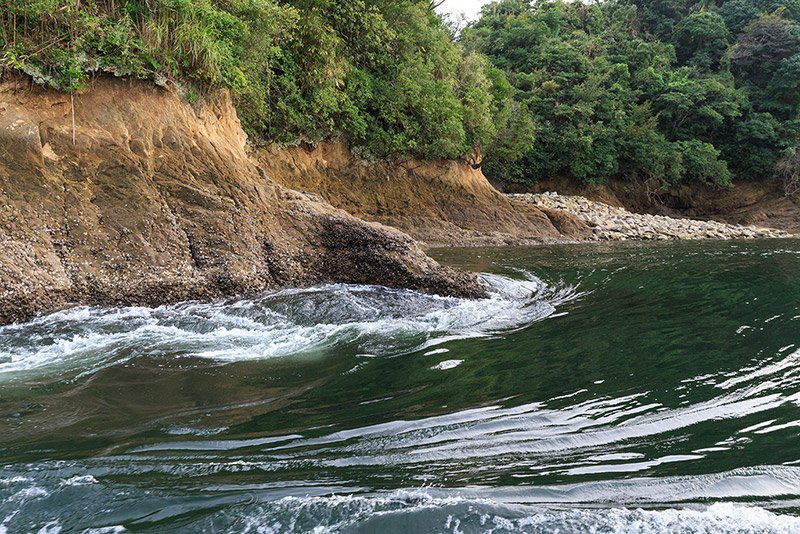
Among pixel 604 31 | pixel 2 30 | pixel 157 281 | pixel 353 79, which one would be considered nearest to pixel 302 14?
pixel 353 79

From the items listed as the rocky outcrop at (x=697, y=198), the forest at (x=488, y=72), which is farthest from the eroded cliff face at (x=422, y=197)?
the rocky outcrop at (x=697, y=198)

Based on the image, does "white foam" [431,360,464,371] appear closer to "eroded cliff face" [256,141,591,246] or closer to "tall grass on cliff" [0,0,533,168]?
"tall grass on cliff" [0,0,533,168]

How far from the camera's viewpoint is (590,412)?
407 centimetres

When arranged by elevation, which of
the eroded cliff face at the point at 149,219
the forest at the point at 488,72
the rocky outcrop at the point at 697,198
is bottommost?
the rocky outcrop at the point at 697,198

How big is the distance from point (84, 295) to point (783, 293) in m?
9.50

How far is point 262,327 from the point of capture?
22.9 feet

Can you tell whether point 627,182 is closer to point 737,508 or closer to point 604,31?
point 604,31

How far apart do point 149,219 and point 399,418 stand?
546 centimetres

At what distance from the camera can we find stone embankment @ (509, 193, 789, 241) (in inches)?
873

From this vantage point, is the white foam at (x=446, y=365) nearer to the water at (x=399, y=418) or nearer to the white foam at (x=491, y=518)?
the water at (x=399, y=418)

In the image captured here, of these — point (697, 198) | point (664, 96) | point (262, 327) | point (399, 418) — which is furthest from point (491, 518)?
point (697, 198)

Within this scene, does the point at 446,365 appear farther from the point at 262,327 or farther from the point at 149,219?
the point at 149,219

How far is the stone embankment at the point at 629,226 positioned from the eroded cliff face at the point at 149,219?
45.6ft

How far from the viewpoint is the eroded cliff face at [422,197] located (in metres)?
17.1
